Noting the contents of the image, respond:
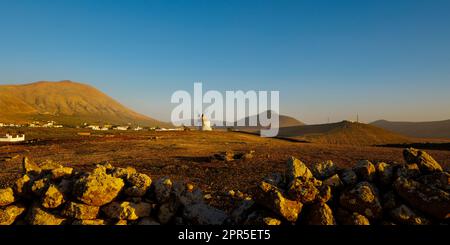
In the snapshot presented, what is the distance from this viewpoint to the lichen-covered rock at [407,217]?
5.93 metres

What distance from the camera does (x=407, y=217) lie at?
5.98 m

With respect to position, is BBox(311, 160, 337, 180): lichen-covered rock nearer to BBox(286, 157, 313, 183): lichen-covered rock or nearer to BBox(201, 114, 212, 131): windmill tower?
BBox(286, 157, 313, 183): lichen-covered rock

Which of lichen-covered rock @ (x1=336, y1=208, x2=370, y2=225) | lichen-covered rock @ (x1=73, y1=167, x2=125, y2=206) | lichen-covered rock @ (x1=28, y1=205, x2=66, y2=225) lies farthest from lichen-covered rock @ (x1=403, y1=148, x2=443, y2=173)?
lichen-covered rock @ (x1=28, y1=205, x2=66, y2=225)

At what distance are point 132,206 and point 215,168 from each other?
11.2 m

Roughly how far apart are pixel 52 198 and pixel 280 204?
465 centimetres

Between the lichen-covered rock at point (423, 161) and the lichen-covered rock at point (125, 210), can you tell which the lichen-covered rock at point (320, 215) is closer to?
the lichen-covered rock at point (423, 161)

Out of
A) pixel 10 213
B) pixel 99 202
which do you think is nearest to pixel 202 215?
pixel 99 202

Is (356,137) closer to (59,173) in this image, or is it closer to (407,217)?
(407,217)

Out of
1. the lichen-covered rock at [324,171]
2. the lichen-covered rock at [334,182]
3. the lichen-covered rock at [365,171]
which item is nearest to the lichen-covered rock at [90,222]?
the lichen-covered rock at [334,182]

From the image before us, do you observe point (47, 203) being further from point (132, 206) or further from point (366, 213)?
point (366, 213)

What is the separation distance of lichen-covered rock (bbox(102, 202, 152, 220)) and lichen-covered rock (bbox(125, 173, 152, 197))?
0.87 ft

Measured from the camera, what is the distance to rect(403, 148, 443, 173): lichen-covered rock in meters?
7.07

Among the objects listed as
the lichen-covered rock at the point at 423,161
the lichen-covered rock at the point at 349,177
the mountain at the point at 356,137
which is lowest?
the mountain at the point at 356,137

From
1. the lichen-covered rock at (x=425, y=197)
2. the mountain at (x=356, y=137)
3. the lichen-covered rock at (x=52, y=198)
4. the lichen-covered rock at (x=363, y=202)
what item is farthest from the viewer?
the mountain at (x=356, y=137)
